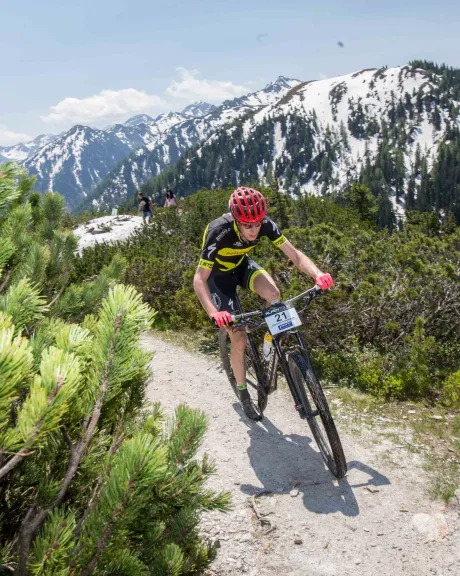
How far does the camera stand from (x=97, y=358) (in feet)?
5.77

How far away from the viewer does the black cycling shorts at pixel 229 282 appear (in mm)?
6018

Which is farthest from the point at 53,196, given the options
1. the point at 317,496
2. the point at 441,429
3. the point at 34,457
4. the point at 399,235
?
the point at 399,235

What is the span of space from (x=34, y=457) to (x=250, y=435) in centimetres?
423

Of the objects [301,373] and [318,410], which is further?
[301,373]

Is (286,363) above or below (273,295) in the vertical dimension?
below

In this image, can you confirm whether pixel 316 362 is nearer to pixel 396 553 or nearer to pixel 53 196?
pixel 396 553

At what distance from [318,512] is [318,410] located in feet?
3.28

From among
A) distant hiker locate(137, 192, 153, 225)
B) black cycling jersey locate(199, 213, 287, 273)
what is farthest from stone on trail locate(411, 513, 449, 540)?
distant hiker locate(137, 192, 153, 225)

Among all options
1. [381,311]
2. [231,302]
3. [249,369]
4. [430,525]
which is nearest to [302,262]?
[231,302]

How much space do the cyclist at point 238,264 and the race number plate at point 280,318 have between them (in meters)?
0.49

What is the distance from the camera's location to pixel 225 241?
5.57 metres

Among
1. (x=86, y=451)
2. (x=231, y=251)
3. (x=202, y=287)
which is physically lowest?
(x=202, y=287)

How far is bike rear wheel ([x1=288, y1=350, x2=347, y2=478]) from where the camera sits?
470cm

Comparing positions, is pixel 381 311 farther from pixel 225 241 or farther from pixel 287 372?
pixel 225 241
